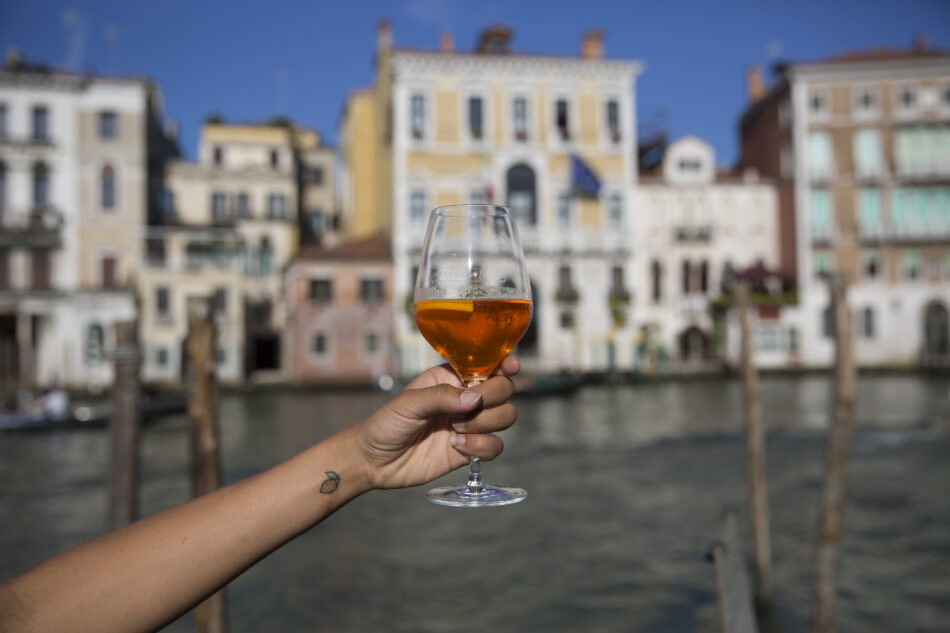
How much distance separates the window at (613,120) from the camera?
3256 centimetres

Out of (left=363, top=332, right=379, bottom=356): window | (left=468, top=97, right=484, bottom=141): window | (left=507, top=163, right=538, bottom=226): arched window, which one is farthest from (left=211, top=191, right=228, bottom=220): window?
(left=507, top=163, right=538, bottom=226): arched window

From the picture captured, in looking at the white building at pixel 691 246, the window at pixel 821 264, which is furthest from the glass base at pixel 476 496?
the window at pixel 821 264

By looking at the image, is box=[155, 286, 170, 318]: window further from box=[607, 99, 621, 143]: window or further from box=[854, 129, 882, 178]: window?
box=[854, 129, 882, 178]: window

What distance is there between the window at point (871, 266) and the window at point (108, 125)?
28573 mm

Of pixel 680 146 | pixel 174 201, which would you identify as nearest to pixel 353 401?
pixel 174 201

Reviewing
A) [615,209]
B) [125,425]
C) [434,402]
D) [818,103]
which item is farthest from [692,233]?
[434,402]

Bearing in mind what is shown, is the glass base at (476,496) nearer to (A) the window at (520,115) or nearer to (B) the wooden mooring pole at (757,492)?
(B) the wooden mooring pole at (757,492)

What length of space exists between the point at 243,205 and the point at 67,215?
6.40 meters

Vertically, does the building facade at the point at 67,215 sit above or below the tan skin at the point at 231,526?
above

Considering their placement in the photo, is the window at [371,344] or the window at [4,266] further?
the window at [371,344]

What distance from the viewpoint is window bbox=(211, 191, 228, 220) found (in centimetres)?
3378

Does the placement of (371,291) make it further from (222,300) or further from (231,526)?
(231,526)

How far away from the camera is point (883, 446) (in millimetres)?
14617

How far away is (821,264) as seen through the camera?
33250 mm
